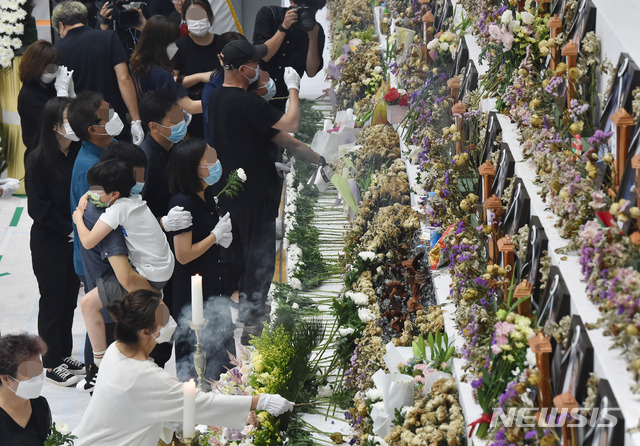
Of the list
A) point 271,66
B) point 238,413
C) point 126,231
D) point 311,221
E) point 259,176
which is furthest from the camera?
point 271,66

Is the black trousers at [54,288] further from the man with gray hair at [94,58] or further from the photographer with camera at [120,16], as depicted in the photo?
the photographer with camera at [120,16]

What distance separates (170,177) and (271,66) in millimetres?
2252

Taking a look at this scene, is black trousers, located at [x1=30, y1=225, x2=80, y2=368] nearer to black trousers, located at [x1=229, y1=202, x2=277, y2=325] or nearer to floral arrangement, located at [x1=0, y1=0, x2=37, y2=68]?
black trousers, located at [x1=229, y1=202, x2=277, y2=325]

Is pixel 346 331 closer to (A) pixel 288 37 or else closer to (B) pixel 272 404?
(B) pixel 272 404

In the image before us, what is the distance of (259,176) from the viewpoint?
568cm

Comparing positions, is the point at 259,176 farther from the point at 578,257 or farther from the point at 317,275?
the point at 578,257

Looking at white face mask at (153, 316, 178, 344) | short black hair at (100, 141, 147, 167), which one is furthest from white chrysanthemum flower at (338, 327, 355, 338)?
short black hair at (100, 141, 147, 167)

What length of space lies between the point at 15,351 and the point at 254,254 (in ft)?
6.83

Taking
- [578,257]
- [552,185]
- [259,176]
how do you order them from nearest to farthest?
[578,257] < [552,185] < [259,176]

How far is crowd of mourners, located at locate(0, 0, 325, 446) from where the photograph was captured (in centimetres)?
362

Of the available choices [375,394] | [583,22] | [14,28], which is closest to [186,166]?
[375,394]

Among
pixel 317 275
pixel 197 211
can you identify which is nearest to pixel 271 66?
pixel 317 275

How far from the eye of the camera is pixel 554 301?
104 inches

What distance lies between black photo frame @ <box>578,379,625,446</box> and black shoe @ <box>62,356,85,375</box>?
4136 millimetres
